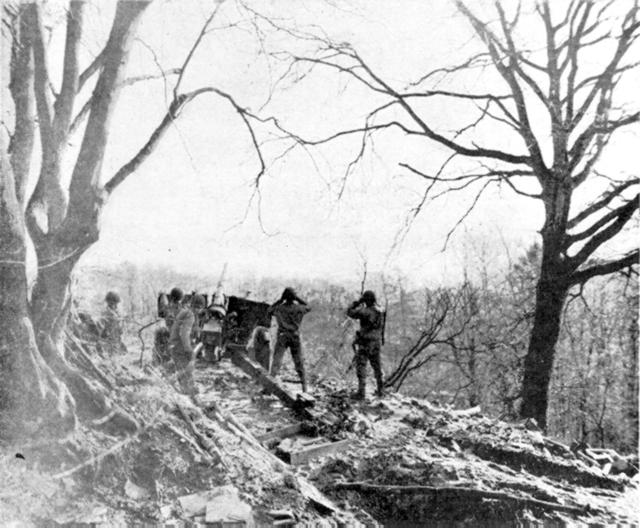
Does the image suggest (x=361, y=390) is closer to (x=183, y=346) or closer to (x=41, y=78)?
(x=183, y=346)

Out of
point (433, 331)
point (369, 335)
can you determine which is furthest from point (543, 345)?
point (433, 331)

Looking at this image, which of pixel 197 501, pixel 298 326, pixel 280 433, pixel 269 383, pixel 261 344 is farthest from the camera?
pixel 261 344

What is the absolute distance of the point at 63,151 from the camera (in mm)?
4426

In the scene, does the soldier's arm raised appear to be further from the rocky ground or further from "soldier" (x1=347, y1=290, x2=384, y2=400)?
"soldier" (x1=347, y1=290, x2=384, y2=400)

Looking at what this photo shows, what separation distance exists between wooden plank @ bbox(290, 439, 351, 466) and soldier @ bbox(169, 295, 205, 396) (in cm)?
206

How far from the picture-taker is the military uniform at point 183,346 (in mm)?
7141

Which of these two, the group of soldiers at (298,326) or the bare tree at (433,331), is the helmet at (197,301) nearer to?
the group of soldiers at (298,326)

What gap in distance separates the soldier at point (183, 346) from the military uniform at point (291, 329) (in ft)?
6.22

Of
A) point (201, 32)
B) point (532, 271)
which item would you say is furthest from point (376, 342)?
point (532, 271)

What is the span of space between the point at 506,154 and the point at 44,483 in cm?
817

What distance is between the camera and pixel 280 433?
20.8 feet

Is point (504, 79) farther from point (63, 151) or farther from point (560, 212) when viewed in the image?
point (63, 151)

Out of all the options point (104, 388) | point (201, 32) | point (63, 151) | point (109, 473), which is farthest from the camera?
point (201, 32)

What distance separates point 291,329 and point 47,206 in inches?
201
